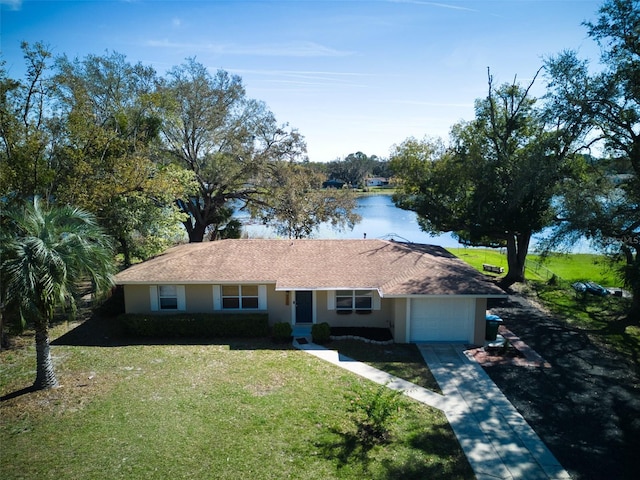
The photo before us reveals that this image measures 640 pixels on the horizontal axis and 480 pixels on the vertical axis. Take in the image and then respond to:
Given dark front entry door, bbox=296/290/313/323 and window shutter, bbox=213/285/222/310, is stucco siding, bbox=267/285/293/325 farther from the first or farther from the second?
window shutter, bbox=213/285/222/310

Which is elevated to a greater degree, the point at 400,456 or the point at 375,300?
the point at 375,300

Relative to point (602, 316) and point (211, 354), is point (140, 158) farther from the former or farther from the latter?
point (602, 316)

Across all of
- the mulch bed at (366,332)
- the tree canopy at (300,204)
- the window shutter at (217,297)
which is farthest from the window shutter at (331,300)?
the tree canopy at (300,204)

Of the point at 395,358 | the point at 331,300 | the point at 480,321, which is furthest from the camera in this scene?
the point at 331,300

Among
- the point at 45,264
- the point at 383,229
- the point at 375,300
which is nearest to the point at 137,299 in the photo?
the point at 45,264

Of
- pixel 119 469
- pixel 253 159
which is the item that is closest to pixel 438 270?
pixel 119 469

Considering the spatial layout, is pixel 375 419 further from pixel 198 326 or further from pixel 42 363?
pixel 42 363
